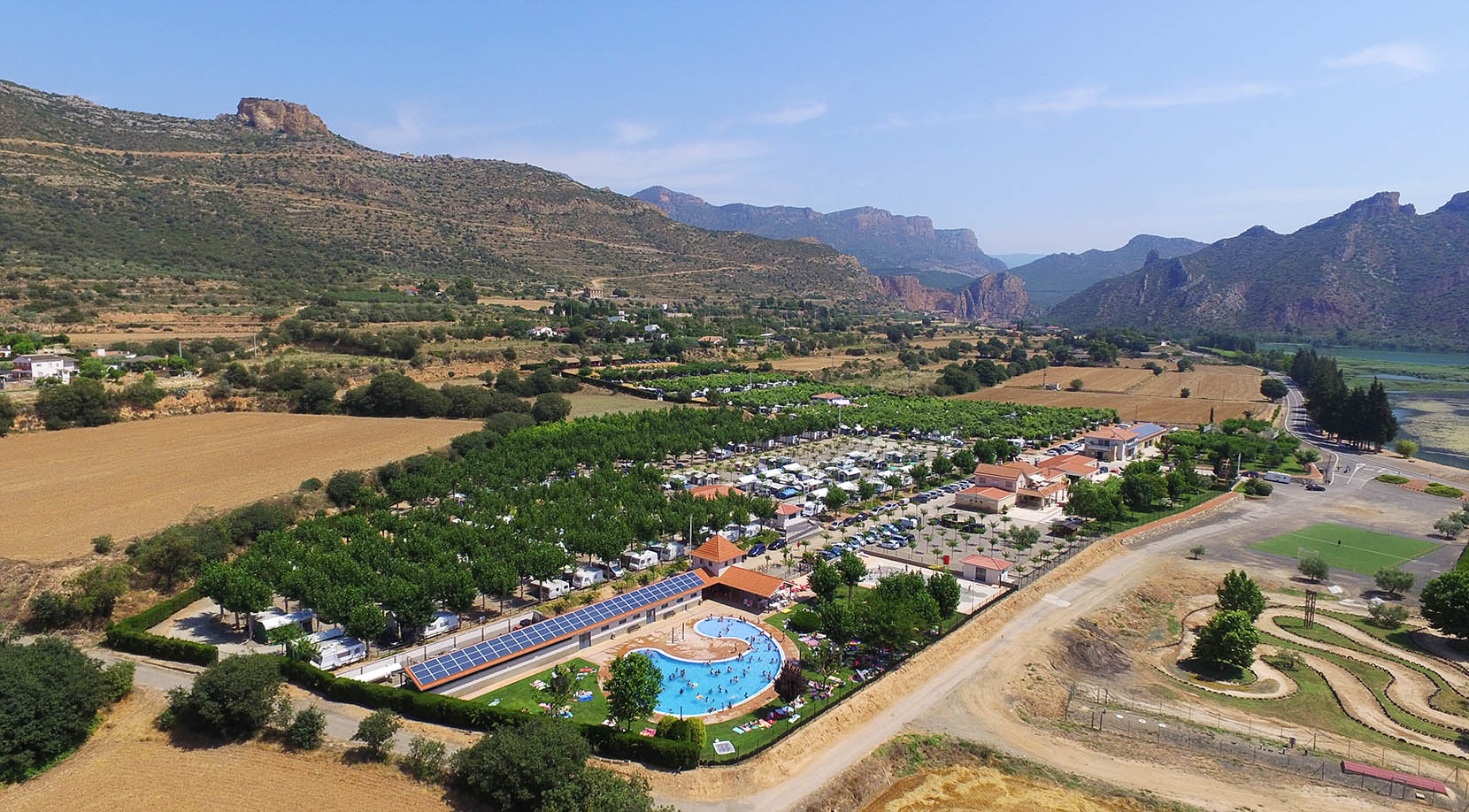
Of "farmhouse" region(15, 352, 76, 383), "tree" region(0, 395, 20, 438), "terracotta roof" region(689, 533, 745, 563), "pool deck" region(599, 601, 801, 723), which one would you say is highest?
"farmhouse" region(15, 352, 76, 383)

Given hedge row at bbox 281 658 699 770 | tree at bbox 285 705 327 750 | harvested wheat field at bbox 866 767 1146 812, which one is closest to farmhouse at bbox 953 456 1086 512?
harvested wheat field at bbox 866 767 1146 812

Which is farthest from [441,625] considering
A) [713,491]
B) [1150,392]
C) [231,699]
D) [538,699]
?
[1150,392]

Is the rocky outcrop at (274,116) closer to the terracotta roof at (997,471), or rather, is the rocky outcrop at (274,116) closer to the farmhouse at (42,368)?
the farmhouse at (42,368)

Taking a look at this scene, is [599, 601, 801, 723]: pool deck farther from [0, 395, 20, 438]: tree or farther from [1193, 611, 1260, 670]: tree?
[0, 395, 20, 438]: tree

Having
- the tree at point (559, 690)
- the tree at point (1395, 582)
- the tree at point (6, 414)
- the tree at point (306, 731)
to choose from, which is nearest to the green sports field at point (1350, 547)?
the tree at point (1395, 582)

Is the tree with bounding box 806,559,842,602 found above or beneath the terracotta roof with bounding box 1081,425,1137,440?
beneath

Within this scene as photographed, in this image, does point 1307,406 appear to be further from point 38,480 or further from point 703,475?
point 38,480

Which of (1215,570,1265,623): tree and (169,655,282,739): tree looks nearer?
(169,655,282,739): tree

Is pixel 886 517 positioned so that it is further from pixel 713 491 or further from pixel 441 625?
pixel 441 625
